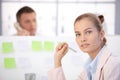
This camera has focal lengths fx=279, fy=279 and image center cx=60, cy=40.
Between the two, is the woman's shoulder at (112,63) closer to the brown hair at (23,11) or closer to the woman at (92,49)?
the woman at (92,49)

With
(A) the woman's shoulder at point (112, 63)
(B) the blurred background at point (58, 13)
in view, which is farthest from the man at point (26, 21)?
(A) the woman's shoulder at point (112, 63)

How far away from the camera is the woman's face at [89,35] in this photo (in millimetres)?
1794

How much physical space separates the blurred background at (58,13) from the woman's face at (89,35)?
47.6 inches

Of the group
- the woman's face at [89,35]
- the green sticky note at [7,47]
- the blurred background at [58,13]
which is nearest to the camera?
the woman's face at [89,35]

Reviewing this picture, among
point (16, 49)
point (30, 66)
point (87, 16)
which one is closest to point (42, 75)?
point (30, 66)

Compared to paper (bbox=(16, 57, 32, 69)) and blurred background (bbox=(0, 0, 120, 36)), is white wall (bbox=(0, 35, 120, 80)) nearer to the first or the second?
paper (bbox=(16, 57, 32, 69))

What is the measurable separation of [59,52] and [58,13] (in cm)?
126

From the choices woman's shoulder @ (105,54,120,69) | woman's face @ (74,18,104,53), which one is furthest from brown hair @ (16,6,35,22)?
woman's shoulder @ (105,54,120,69)

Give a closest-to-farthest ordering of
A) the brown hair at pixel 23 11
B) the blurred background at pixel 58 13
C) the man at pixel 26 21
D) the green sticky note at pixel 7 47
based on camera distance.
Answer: the green sticky note at pixel 7 47 < the man at pixel 26 21 < the brown hair at pixel 23 11 < the blurred background at pixel 58 13

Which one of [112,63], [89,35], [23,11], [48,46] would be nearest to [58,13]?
[23,11]

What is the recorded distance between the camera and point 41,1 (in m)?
3.10

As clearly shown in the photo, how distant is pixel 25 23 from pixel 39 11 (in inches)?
21.1

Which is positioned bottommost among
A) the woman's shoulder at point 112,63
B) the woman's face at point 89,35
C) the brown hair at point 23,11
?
the woman's shoulder at point 112,63

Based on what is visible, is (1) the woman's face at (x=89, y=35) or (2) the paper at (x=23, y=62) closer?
(1) the woman's face at (x=89, y=35)
